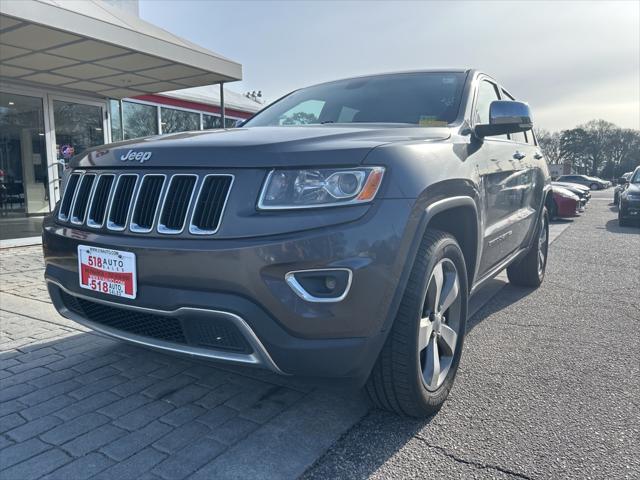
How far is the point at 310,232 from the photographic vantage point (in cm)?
182

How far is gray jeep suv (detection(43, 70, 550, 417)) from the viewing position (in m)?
1.84

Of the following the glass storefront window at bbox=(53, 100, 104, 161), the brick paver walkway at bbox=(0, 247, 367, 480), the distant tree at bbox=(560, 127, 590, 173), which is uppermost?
the distant tree at bbox=(560, 127, 590, 173)

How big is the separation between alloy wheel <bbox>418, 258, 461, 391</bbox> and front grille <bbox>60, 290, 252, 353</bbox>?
81cm

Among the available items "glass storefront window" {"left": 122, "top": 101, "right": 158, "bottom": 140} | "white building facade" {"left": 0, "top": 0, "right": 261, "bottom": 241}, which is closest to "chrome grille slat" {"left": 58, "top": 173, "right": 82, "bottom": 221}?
"white building facade" {"left": 0, "top": 0, "right": 261, "bottom": 241}

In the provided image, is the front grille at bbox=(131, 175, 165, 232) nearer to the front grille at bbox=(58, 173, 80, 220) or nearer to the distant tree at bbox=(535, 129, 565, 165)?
the front grille at bbox=(58, 173, 80, 220)

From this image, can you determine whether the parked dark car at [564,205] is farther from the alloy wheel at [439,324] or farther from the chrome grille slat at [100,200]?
the chrome grille slat at [100,200]

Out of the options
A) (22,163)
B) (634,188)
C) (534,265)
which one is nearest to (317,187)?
(534,265)

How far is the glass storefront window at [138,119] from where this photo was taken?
42.2 ft

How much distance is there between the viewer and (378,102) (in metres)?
3.30

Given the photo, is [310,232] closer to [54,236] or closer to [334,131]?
[334,131]

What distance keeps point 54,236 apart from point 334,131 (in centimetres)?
148

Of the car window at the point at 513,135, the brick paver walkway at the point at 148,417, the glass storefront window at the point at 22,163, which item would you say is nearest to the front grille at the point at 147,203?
the brick paver walkway at the point at 148,417

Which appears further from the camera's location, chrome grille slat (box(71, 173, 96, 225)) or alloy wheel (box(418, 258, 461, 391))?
chrome grille slat (box(71, 173, 96, 225))

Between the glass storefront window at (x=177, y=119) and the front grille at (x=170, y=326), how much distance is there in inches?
483
